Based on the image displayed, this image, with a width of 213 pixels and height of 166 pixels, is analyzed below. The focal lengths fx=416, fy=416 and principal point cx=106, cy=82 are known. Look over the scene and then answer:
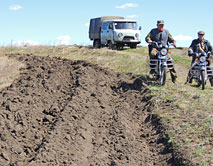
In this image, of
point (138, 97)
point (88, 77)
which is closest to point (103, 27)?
point (88, 77)

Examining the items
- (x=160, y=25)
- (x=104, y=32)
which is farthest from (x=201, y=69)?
(x=104, y=32)

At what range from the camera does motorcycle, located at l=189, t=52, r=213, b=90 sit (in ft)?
40.4

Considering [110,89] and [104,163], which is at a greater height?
[110,89]

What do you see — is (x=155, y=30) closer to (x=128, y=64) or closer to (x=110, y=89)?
(x=110, y=89)

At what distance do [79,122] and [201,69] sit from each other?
4.66 m

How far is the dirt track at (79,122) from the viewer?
793cm

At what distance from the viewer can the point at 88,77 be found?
42.2ft

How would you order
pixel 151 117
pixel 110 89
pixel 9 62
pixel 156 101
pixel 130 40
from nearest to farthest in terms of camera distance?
pixel 151 117 < pixel 156 101 < pixel 110 89 < pixel 9 62 < pixel 130 40

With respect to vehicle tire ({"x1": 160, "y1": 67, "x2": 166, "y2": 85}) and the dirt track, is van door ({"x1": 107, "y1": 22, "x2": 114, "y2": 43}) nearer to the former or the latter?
the dirt track

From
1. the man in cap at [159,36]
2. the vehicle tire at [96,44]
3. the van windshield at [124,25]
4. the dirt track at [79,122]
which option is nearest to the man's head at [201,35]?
the man in cap at [159,36]

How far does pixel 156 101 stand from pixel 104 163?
321 cm

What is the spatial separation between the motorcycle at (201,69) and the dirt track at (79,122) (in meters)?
1.82

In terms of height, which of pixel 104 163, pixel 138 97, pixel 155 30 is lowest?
pixel 104 163

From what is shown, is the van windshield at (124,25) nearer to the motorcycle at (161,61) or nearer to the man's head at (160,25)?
the man's head at (160,25)
